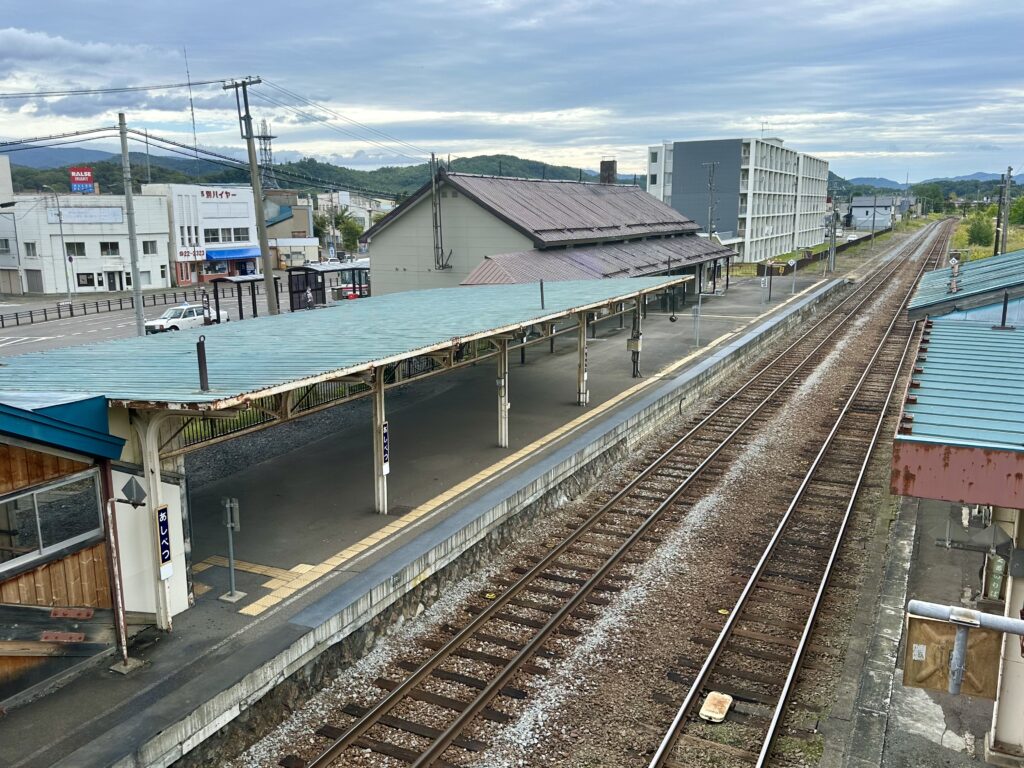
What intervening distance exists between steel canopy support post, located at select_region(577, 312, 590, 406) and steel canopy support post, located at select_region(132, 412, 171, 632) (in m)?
11.5

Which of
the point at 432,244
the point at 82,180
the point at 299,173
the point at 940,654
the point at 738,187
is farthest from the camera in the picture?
the point at 299,173

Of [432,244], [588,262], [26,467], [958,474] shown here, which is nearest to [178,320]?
[432,244]

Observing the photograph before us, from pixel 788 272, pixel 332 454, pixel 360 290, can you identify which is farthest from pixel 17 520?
pixel 788 272

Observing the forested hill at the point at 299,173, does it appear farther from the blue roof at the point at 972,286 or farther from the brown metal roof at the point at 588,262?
the blue roof at the point at 972,286

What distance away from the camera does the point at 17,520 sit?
7.82 m

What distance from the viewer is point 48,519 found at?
8062 mm

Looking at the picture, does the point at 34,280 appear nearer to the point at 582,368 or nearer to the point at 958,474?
the point at 582,368

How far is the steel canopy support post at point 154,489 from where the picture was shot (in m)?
8.64

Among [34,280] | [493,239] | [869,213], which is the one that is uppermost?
[869,213]

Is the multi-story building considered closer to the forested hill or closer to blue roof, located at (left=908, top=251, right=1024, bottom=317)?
the forested hill

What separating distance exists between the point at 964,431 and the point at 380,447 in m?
8.09

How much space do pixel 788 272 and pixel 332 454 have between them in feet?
163

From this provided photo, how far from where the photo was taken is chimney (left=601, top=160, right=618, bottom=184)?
151 ft

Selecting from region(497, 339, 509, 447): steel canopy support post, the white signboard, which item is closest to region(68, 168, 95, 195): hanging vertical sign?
the white signboard
